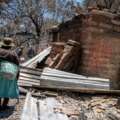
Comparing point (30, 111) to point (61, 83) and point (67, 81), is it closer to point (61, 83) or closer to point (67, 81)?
point (61, 83)

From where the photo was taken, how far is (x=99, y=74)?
11625 millimetres

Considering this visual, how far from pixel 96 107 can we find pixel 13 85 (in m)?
1.54

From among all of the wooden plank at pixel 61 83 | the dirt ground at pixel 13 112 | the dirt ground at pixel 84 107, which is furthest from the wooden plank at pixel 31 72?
the dirt ground at pixel 13 112

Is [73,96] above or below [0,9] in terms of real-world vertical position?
below

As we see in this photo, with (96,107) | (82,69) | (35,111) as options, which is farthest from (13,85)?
(82,69)

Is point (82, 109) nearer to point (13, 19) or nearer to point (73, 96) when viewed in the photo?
point (73, 96)

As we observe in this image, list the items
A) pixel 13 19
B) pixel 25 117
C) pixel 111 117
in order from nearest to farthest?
1. pixel 25 117
2. pixel 111 117
3. pixel 13 19

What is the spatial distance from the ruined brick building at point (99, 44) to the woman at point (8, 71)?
5.00 meters

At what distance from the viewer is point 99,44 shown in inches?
463

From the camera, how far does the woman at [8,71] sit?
21.9 ft

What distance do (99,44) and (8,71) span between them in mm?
5554

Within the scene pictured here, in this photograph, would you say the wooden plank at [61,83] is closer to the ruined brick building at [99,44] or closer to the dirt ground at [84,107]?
the dirt ground at [84,107]

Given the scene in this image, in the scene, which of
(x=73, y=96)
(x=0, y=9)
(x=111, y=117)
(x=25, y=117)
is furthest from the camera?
(x=0, y=9)

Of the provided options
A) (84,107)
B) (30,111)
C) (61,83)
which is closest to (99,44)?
(61,83)
